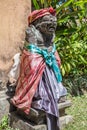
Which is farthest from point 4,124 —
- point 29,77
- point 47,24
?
point 47,24

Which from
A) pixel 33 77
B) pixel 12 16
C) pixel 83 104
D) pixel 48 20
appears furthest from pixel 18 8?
pixel 83 104

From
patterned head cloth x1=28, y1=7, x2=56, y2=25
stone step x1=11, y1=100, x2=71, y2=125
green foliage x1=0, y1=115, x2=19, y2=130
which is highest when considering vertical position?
patterned head cloth x1=28, y1=7, x2=56, y2=25

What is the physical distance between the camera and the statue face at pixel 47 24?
15.3 ft

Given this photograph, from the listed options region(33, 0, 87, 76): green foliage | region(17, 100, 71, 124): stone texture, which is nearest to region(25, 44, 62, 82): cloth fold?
region(17, 100, 71, 124): stone texture

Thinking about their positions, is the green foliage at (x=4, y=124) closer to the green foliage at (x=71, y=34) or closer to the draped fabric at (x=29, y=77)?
the draped fabric at (x=29, y=77)

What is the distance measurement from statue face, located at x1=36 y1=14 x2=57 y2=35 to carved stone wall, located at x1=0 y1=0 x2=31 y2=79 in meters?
0.62

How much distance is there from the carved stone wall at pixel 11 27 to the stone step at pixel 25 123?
620 millimetres

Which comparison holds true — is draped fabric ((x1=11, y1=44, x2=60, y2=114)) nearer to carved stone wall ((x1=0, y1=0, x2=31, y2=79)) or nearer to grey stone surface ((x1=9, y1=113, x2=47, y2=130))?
grey stone surface ((x1=9, y1=113, x2=47, y2=130))

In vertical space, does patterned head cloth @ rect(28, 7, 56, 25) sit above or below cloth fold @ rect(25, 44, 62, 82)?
above

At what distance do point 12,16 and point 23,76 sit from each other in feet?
3.22

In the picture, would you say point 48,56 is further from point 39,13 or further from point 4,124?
point 4,124

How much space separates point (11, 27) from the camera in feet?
17.2

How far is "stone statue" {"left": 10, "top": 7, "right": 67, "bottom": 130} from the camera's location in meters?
4.63

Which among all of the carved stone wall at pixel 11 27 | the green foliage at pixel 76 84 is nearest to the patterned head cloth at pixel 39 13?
the carved stone wall at pixel 11 27
